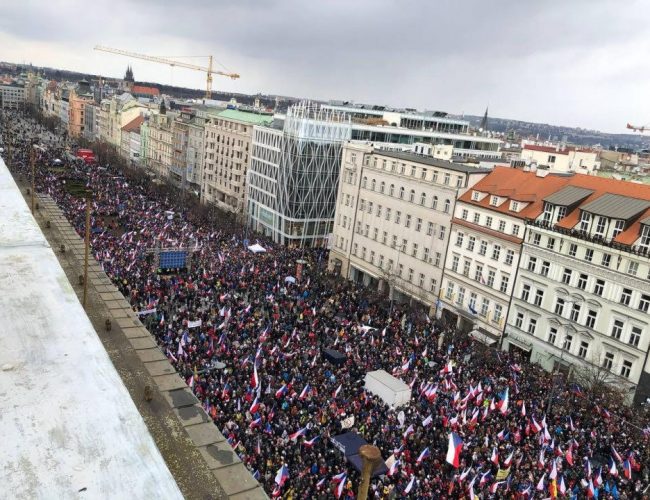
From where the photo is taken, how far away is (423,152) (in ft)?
269

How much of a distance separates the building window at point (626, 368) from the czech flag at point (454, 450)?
20.7 metres

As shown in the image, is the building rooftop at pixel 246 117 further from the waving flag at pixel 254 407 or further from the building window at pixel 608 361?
the waving flag at pixel 254 407

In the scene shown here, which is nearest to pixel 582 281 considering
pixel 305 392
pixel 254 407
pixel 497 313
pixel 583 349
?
pixel 583 349

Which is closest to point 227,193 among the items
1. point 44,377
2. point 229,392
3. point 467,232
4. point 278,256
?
point 278,256

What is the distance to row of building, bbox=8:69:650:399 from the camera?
43625 millimetres

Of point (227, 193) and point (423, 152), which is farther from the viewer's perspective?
point (227, 193)

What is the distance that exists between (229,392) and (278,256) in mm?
37028

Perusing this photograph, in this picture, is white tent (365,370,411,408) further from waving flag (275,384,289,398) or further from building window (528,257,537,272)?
building window (528,257,537,272)

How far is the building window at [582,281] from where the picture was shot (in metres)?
45.3

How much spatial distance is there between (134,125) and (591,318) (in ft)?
425

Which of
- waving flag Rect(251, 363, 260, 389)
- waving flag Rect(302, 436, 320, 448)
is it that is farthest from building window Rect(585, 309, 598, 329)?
waving flag Rect(251, 363, 260, 389)

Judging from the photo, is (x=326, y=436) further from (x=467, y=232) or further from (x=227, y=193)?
(x=227, y=193)

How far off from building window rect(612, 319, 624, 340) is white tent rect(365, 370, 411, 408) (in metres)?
18.3

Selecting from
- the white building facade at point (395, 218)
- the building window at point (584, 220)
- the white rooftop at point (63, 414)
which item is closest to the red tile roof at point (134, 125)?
the white building facade at point (395, 218)
